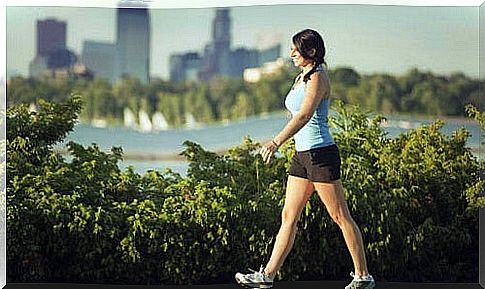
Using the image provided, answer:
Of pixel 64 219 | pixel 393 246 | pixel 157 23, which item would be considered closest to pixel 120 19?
pixel 157 23

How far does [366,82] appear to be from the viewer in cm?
781

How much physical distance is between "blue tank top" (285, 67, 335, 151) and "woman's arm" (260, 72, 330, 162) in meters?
0.04

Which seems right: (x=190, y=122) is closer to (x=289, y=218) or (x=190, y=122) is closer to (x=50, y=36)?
(x=289, y=218)

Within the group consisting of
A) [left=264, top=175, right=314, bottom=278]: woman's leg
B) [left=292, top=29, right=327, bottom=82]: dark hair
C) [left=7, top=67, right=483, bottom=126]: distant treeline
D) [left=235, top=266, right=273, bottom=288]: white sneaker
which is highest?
[left=292, top=29, right=327, bottom=82]: dark hair

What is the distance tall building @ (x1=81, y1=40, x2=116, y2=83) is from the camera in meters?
7.80

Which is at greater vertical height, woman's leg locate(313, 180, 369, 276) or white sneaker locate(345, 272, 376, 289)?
woman's leg locate(313, 180, 369, 276)

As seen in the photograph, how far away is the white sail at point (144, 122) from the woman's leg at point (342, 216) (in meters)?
1.27

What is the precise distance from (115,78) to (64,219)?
1.03 metres

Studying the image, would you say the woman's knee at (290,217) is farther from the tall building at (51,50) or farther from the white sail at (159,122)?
the tall building at (51,50)

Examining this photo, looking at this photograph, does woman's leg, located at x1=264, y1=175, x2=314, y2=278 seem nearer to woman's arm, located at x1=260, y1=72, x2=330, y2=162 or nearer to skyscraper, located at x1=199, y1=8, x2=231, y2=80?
woman's arm, located at x1=260, y1=72, x2=330, y2=162

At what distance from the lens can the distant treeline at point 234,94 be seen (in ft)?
25.5

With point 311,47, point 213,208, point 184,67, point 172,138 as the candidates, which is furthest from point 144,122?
point 311,47

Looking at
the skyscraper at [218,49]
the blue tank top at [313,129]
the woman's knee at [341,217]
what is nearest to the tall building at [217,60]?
the skyscraper at [218,49]

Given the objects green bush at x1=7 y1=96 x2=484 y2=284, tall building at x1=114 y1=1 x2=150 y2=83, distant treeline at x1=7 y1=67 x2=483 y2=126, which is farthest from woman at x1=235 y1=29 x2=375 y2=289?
tall building at x1=114 y1=1 x2=150 y2=83
